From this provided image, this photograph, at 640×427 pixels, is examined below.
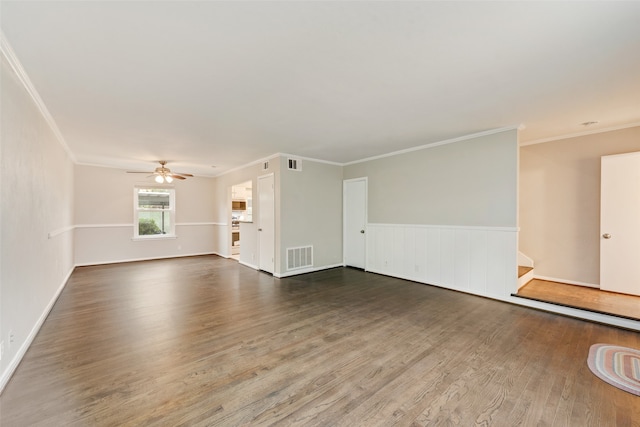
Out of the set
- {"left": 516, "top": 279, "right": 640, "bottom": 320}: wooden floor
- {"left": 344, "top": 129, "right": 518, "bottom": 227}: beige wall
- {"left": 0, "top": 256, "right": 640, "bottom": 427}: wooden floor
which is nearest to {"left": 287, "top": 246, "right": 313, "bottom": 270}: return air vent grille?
{"left": 0, "top": 256, "right": 640, "bottom": 427}: wooden floor

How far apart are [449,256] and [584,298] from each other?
5.70 feet

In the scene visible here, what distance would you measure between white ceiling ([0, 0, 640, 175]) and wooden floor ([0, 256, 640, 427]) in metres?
2.56

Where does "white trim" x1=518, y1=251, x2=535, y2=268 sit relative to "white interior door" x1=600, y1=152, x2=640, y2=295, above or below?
below

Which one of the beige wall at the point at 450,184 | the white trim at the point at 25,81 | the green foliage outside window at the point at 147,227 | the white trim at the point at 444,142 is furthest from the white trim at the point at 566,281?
the green foliage outside window at the point at 147,227

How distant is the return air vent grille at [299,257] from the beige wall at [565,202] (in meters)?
4.09

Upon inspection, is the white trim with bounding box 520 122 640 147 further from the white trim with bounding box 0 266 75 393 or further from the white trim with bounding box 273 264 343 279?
the white trim with bounding box 0 266 75 393

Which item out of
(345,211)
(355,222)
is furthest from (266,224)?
(355,222)

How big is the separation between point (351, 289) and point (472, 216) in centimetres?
232

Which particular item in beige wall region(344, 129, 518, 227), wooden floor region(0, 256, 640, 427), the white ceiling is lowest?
wooden floor region(0, 256, 640, 427)

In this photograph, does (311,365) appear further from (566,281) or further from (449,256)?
(566,281)

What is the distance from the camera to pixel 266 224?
5746mm

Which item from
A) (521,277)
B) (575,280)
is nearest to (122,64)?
(521,277)

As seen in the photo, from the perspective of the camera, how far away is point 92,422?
1.66m

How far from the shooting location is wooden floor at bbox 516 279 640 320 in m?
3.21
